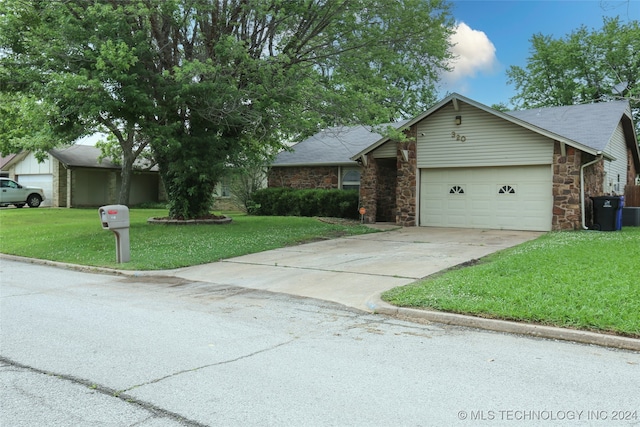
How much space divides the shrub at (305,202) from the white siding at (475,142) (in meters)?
4.00

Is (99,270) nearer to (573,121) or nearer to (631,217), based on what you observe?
(573,121)

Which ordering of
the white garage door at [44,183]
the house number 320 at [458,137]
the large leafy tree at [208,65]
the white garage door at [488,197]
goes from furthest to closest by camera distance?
the white garage door at [44,183] < the house number 320 at [458,137] < the white garage door at [488,197] < the large leafy tree at [208,65]

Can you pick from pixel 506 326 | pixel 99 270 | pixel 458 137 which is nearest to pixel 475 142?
pixel 458 137

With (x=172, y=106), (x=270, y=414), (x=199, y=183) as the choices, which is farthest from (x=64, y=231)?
(x=270, y=414)

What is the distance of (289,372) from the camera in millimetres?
4445

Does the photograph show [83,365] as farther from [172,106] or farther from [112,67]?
[172,106]

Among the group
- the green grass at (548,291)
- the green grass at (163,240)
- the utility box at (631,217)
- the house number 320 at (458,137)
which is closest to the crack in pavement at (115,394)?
the green grass at (548,291)

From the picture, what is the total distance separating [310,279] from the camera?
9172mm

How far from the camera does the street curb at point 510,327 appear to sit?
5141 mm

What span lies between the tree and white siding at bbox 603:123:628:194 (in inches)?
394

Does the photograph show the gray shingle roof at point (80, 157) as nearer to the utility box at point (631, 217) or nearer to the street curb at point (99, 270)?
the street curb at point (99, 270)

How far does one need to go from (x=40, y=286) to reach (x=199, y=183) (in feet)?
30.1

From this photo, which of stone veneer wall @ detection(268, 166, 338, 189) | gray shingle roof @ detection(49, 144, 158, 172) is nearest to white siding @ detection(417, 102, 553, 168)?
stone veneer wall @ detection(268, 166, 338, 189)

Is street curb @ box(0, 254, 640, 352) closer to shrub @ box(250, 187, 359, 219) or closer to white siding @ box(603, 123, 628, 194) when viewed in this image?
shrub @ box(250, 187, 359, 219)
